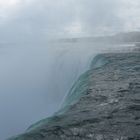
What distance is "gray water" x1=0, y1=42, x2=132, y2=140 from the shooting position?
41.9m

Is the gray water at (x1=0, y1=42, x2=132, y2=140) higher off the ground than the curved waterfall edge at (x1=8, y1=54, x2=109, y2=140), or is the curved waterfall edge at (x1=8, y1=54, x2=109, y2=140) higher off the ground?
the curved waterfall edge at (x1=8, y1=54, x2=109, y2=140)

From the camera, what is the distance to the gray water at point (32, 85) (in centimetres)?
4191

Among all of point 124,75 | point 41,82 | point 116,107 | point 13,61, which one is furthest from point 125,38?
point 116,107

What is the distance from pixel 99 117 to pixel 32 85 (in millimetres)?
39595

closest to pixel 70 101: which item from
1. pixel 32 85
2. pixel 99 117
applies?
pixel 99 117

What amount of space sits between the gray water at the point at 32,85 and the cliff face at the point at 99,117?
1208cm

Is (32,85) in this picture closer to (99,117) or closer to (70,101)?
(70,101)

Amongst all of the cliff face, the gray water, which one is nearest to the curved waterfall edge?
the cliff face

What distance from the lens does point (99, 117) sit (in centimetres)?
2047

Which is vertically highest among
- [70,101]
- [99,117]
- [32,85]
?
[99,117]

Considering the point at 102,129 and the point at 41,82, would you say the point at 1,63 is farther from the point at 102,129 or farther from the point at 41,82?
the point at 102,129

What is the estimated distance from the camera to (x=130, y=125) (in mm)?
19094

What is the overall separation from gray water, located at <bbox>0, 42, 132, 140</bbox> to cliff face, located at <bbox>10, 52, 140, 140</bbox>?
39.6 ft

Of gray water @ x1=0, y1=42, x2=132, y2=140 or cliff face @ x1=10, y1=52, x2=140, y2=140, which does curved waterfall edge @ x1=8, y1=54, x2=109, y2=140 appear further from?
gray water @ x1=0, y1=42, x2=132, y2=140
